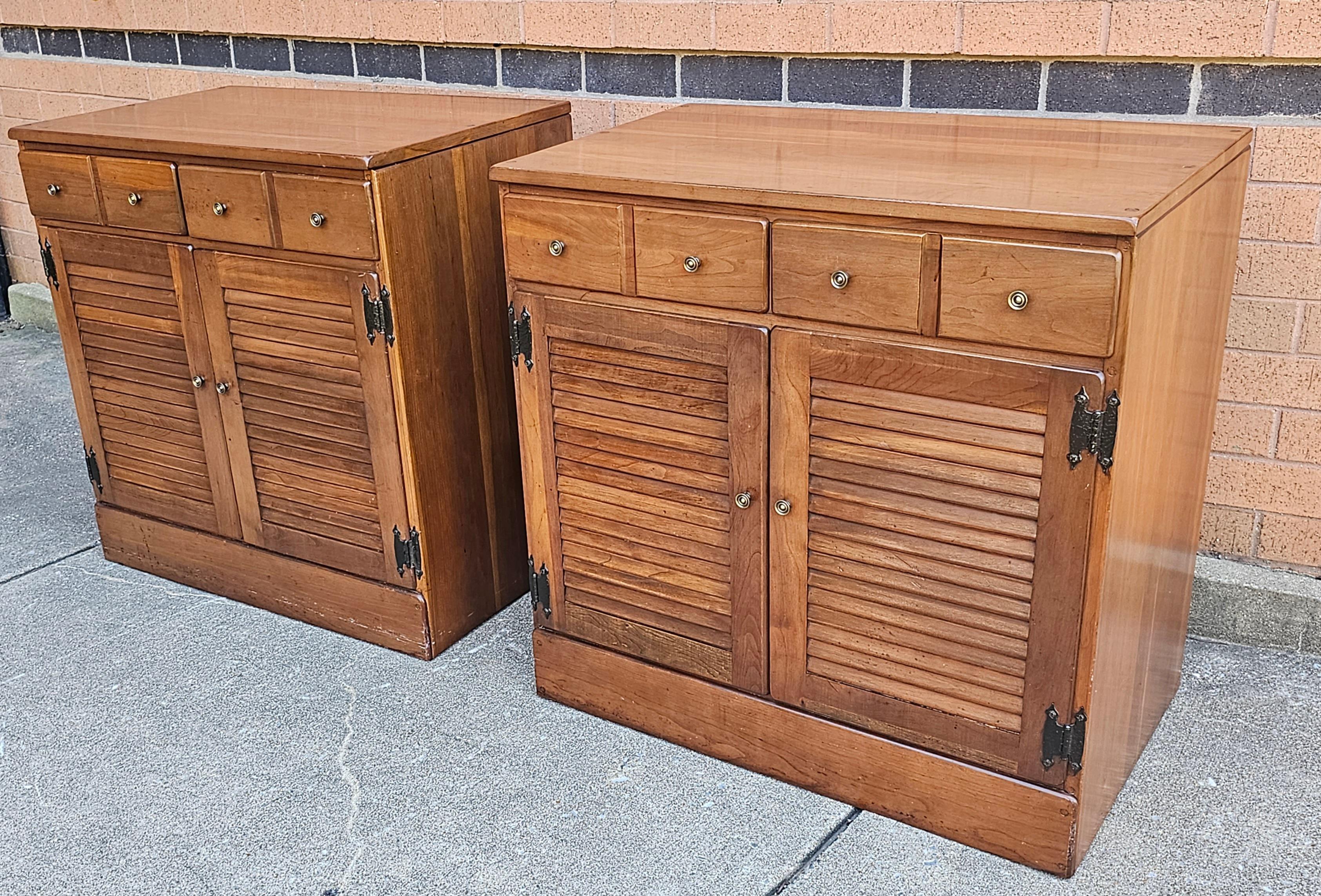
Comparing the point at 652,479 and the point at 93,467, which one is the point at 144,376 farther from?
the point at 652,479

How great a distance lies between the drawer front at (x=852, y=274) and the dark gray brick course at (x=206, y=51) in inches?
91.2

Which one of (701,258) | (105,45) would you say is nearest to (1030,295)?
(701,258)

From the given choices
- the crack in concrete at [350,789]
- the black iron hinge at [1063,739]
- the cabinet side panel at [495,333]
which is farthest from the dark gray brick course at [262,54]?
the black iron hinge at [1063,739]

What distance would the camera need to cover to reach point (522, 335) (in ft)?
7.15

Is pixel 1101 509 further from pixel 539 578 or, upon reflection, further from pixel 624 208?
pixel 539 578

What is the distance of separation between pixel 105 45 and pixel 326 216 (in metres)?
2.04

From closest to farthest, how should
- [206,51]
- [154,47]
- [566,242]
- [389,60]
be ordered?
[566,242], [389,60], [206,51], [154,47]

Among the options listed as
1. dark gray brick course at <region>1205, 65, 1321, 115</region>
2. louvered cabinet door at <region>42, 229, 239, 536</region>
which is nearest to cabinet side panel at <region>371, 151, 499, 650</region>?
louvered cabinet door at <region>42, 229, 239, 536</region>

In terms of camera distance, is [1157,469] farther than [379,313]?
No

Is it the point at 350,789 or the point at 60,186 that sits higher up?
the point at 60,186

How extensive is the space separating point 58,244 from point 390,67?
928 millimetres

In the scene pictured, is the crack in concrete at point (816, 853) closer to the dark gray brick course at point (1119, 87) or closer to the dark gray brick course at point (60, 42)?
the dark gray brick course at point (1119, 87)

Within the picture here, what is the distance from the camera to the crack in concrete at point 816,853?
6.30 feet

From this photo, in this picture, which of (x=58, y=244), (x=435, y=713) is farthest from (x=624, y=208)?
(x=58, y=244)
